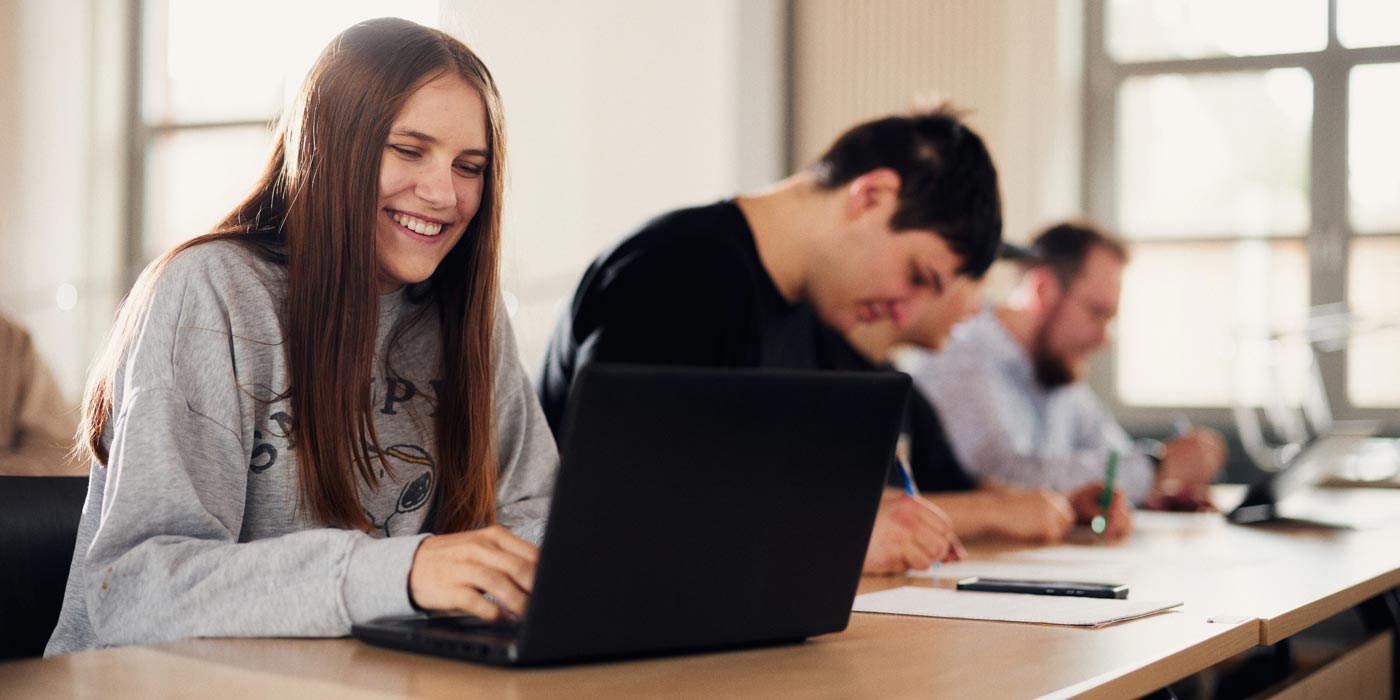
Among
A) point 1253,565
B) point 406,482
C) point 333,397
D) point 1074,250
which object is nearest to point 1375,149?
point 1074,250

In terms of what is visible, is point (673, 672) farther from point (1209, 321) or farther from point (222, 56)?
point (222, 56)

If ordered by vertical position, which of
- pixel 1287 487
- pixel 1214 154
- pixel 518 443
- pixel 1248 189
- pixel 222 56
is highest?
pixel 222 56

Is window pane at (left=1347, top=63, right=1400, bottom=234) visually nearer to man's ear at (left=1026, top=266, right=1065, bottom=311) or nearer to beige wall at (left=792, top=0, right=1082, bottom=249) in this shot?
beige wall at (left=792, top=0, right=1082, bottom=249)

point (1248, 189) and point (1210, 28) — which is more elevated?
point (1210, 28)

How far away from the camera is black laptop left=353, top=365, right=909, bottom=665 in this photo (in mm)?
949

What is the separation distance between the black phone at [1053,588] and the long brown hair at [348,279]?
52 cm

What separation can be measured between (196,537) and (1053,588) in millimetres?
832

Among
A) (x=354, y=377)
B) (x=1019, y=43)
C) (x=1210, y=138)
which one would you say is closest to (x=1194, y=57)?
(x=1210, y=138)

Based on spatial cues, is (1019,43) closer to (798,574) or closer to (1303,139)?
(1303,139)

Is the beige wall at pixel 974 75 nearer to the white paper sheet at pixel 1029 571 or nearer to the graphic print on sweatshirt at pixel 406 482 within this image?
the white paper sheet at pixel 1029 571

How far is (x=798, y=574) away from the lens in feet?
3.61

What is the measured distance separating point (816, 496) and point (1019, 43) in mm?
4324

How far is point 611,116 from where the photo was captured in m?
5.12

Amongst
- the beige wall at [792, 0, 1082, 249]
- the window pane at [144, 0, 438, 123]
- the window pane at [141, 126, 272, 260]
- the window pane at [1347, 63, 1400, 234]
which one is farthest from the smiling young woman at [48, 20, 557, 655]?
the window pane at [141, 126, 272, 260]
